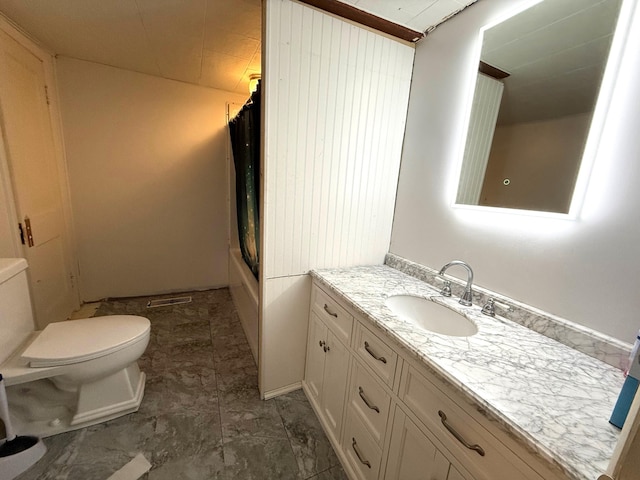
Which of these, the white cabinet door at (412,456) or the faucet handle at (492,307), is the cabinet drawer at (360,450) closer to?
the white cabinet door at (412,456)

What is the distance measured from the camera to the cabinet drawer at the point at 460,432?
57cm

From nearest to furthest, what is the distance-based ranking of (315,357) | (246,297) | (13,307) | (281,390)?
1. (13,307)
2. (315,357)
3. (281,390)
4. (246,297)

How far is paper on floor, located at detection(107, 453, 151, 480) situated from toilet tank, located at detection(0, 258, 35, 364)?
72 centimetres

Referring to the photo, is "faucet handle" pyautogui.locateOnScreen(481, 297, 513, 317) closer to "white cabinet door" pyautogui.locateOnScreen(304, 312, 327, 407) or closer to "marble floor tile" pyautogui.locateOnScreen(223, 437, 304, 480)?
"white cabinet door" pyautogui.locateOnScreen(304, 312, 327, 407)

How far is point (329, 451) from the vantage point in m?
1.27

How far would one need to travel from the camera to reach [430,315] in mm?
1202

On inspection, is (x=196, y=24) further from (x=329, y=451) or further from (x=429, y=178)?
(x=329, y=451)

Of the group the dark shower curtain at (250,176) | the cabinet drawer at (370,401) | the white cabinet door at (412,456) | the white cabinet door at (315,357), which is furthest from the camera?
the dark shower curtain at (250,176)

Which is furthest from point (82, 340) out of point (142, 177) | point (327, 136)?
point (142, 177)

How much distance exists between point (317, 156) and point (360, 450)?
140cm

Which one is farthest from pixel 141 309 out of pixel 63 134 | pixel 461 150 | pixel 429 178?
pixel 461 150

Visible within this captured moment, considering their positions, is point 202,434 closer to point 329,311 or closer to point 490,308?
point 329,311

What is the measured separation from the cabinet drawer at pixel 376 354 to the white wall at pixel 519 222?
61 cm

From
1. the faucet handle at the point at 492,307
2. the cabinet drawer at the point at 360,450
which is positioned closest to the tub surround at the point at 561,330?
the faucet handle at the point at 492,307
